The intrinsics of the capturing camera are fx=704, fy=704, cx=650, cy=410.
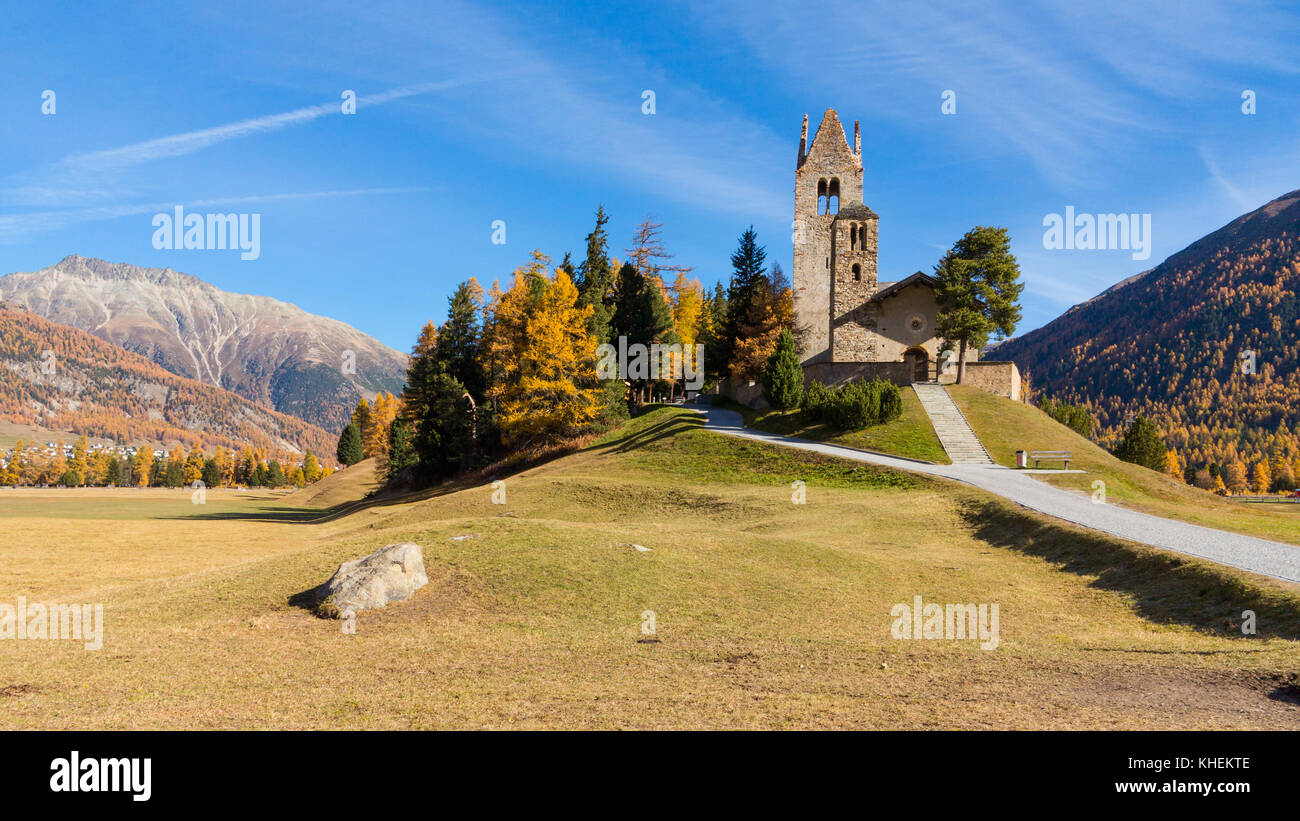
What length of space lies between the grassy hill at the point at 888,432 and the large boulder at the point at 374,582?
91.4ft

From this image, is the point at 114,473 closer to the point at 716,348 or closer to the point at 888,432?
the point at 716,348

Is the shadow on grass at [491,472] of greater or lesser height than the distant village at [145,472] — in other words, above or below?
above

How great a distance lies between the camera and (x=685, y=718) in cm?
810

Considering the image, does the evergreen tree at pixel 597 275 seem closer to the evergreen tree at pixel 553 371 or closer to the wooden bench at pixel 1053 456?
the evergreen tree at pixel 553 371

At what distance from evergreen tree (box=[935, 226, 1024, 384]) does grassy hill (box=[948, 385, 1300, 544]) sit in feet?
12.7

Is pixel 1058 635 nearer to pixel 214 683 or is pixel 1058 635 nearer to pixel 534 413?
pixel 214 683

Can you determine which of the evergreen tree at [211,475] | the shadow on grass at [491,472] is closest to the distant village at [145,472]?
the evergreen tree at [211,475]

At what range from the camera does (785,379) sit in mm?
47719

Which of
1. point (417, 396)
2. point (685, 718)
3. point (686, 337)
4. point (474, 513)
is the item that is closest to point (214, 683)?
point (685, 718)

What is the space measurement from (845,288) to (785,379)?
1276 cm

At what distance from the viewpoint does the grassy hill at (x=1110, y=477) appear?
22.2 meters

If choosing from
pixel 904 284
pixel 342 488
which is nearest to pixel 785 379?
pixel 904 284

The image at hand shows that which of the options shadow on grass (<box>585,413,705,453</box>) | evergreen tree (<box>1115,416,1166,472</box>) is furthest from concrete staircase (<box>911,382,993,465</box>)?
shadow on grass (<box>585,413,705,453</box>)

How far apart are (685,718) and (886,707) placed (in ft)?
8.02
